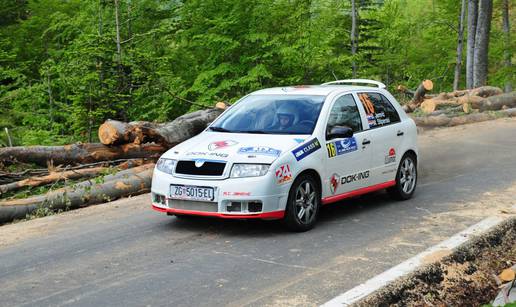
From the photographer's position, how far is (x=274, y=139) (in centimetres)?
773

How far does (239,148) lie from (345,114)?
5.83ft

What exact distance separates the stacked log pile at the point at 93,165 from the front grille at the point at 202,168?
120 inches

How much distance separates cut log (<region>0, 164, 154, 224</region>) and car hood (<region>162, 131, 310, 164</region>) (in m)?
2.78

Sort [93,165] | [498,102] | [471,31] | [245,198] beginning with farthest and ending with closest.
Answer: [471,31] < [498,102] < [93,165] < [245,198]

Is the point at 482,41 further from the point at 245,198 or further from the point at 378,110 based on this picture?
the point at 245,198

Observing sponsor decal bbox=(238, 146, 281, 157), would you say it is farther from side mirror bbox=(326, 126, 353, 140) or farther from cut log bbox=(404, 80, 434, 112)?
cut log bbox=(404, 80, 434, 112)

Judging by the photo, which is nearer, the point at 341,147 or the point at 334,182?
the point at 334,182

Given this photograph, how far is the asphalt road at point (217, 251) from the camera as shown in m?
5.48

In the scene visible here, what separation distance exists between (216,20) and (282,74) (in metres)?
3.59

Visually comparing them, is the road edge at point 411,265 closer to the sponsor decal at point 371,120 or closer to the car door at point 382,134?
the car door at point 382,134

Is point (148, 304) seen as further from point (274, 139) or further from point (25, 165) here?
point (25, 165)

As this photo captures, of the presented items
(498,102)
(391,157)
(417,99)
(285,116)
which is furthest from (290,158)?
(498,102)

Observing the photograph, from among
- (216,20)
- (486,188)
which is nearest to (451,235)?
(486,188)

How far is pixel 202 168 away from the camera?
24.3 ft
